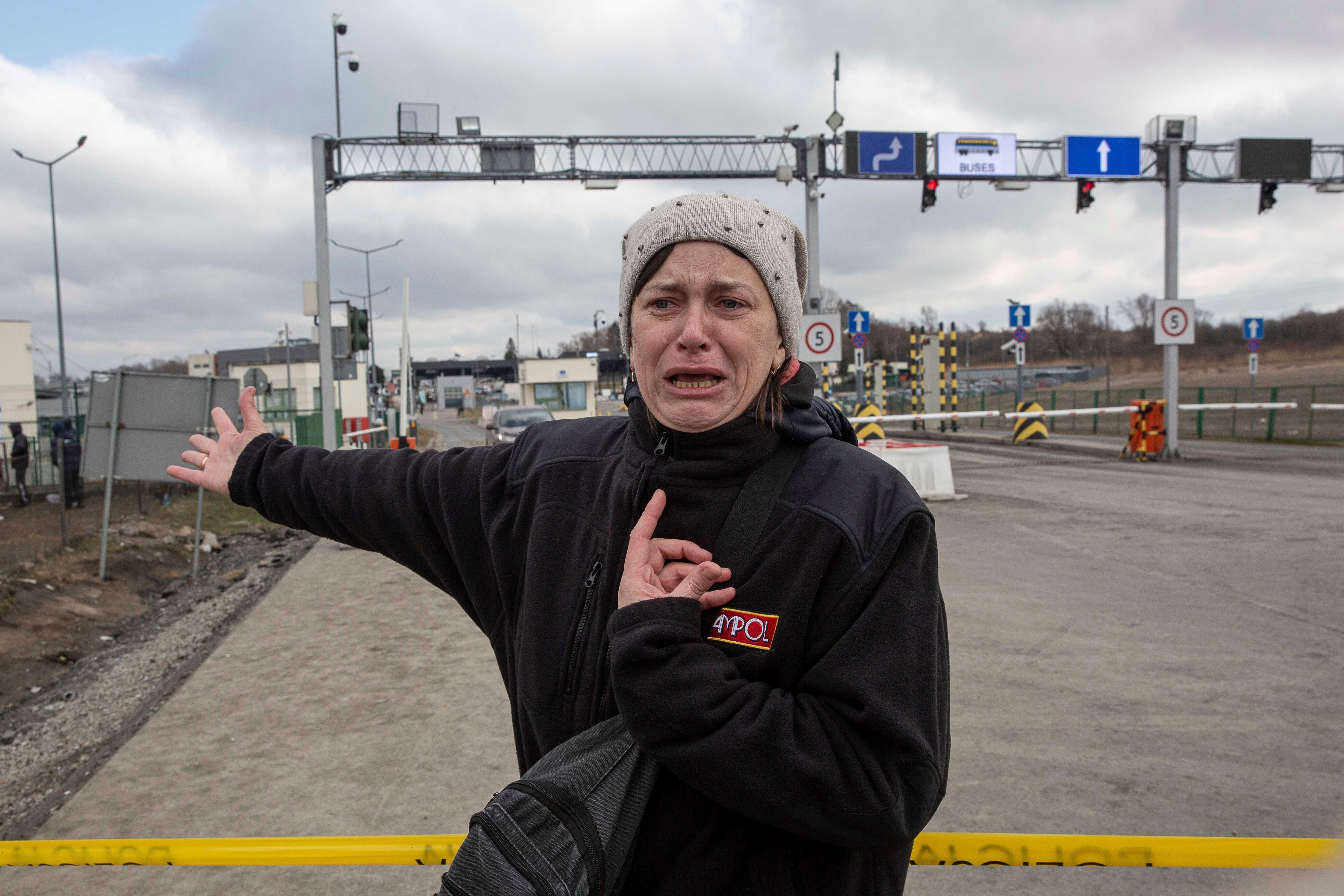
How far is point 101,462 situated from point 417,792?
6.95 m

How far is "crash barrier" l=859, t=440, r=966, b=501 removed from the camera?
13430 mm

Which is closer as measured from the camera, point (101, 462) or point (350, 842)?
point (350, 842)

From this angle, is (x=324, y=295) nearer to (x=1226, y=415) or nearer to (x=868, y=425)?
(x=868, y=425)

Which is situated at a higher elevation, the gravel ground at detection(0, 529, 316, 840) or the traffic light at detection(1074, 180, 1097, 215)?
the traffic light at detection(1074, 180, 1097, 215)

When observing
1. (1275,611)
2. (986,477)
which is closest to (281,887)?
(1275,611)

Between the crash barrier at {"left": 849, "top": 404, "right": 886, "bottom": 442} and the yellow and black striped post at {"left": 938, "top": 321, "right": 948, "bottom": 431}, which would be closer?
the crash barrier at {"left": 849, "top": 404, "right": 886, "bottom": 442}

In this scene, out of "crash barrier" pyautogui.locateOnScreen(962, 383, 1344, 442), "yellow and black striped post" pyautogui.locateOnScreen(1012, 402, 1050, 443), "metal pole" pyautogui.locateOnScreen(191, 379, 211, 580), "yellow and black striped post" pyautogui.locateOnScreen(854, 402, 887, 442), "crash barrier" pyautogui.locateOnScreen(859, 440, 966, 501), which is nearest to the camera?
"metal pole" pyautogui.locateOnScreen(191, 379, 211, 580)

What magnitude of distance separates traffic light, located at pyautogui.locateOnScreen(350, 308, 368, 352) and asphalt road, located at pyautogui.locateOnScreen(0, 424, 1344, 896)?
5341 mm

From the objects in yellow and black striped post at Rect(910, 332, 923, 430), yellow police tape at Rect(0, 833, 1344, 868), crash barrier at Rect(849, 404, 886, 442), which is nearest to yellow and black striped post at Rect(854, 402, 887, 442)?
crash barrier at Rect(849, 404, 886, 442)

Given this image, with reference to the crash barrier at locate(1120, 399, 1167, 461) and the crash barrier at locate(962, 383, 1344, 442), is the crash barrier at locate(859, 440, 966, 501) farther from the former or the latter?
the crash barrier at locate(962, 383, 1344, 442)

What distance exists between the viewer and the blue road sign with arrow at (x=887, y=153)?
1659 cm

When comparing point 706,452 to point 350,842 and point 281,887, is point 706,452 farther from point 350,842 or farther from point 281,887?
point 281,887

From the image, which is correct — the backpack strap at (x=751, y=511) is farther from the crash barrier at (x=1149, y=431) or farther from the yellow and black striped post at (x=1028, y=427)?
the yellow and black striped post at (x=1028, y=427)

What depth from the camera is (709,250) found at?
1.61 m
